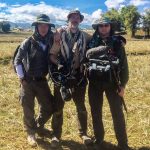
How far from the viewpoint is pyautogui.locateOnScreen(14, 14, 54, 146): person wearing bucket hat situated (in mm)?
8047

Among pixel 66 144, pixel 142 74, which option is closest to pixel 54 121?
pixel 66 144

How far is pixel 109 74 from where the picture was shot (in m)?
7.56

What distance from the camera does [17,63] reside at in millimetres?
8188

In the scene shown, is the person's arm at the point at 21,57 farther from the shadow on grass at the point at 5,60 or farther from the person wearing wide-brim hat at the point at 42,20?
the shadow on grass at the point at 5,60

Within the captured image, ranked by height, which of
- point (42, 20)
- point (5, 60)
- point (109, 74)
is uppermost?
point (42, 20)

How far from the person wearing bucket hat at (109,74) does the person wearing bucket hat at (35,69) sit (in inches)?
38.9

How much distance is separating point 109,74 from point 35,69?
161 cm

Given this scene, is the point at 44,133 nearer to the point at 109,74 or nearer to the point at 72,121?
the point at 72,121

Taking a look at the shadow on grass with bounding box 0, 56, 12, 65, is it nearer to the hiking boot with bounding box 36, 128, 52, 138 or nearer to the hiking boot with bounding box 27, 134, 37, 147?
the hiking boot with bounding box 36, 128, 52, 138

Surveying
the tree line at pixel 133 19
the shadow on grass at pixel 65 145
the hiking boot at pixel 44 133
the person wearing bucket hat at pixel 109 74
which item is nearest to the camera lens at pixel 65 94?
the person wearing bucket hat at pixel 109 74

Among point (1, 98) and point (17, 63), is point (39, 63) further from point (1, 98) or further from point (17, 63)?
point (1, 98)

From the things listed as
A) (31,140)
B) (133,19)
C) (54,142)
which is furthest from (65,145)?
(133,19)

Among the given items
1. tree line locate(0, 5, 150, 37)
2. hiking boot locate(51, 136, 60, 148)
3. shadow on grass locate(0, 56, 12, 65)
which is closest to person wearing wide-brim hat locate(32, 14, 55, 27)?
hiking boot locate(51, 136, 60, 148)

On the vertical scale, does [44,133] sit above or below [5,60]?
below
